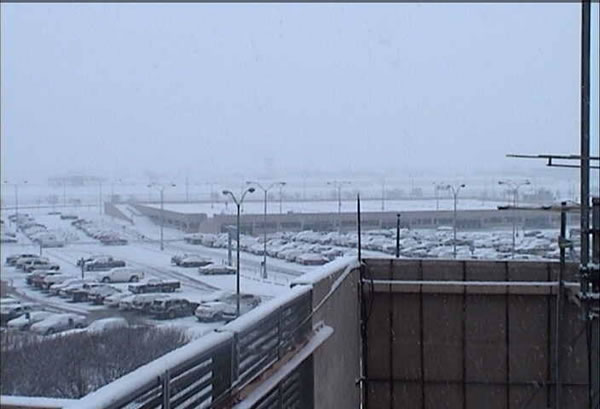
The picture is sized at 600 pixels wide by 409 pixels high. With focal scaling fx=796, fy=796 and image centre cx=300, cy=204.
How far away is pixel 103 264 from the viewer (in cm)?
1219

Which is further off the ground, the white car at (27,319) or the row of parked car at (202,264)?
the row of parked car at (202,264)

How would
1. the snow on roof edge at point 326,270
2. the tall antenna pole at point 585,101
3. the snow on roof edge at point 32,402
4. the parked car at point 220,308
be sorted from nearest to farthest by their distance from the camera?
the snow on roof edge at point 32,402, the snow on roof edge at point 326,270, the tall antenna pole at point 585,101, the parked car at point 220,308

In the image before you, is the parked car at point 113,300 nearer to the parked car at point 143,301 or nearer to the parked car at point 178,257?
the parked car at point 143,301

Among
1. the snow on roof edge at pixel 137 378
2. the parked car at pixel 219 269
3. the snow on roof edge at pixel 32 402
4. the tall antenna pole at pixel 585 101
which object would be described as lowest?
the snow on roof edge at pixel 32 402

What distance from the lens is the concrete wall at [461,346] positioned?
6.15 metres

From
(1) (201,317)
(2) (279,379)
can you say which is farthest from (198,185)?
(2) (279,379)

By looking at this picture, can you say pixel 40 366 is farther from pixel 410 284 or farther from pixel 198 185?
pixel 410 284

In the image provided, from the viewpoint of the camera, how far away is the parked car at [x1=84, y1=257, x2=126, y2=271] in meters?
12.0

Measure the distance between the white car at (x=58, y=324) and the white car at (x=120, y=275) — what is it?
0.71 m

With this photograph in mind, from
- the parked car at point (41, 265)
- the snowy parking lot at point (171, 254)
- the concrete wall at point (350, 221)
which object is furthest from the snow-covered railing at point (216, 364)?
the parked car at point (41, 265)

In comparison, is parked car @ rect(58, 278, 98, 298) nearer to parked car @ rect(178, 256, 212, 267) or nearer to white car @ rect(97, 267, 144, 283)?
white car @ rect(97, 267, 144, 283)

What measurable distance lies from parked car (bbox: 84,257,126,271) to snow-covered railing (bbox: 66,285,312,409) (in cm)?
833

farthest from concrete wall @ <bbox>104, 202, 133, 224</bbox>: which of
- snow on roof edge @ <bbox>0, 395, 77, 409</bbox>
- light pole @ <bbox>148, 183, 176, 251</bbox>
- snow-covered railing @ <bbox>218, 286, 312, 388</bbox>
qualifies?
snow-covered railing @ <bbox>218, 286, 312, 388</bbox>

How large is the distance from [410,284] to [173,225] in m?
5.92
